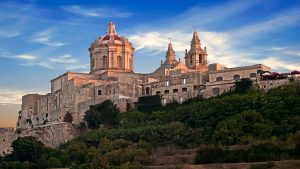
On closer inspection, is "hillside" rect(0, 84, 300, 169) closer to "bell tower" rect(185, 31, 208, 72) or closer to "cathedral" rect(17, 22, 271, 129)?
"cathedral" rect(17, 22, 271, 129)

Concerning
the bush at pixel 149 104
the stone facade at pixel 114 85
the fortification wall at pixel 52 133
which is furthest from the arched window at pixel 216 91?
the fortification wall at pixel 52 133

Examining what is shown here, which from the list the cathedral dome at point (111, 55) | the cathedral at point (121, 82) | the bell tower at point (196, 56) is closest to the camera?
the cathedral at point (121, 82)

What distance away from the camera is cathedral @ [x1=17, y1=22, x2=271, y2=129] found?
170 ft

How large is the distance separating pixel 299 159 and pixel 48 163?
1594cm

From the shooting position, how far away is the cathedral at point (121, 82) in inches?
2040

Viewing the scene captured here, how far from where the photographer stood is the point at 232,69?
52062 mm

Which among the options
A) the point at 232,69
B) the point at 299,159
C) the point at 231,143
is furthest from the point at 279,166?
the point at 232,69

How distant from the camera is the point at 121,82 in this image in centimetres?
5600

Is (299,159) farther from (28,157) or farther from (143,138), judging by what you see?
(28,157)

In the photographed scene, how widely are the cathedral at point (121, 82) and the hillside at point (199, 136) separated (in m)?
2.78

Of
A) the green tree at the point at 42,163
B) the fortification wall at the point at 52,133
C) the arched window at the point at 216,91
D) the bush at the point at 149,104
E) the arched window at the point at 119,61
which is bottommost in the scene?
the green tree at the point at 42,163

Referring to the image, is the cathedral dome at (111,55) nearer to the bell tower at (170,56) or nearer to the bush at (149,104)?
the bell tower at (170,56)

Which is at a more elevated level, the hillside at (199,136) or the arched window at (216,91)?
the arched window at (216,91)

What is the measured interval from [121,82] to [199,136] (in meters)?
15.2
